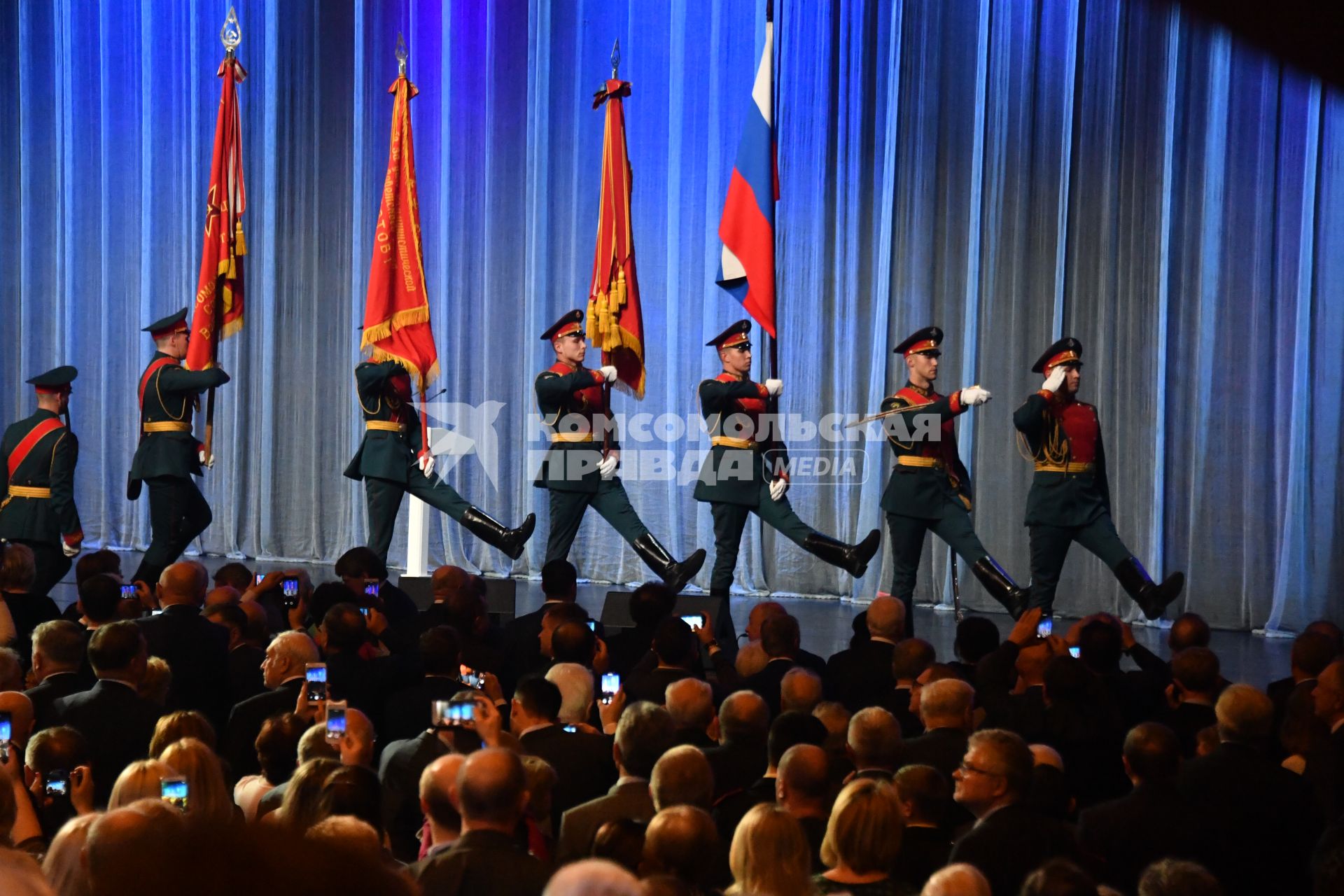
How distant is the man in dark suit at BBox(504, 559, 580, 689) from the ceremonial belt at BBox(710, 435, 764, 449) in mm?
2331

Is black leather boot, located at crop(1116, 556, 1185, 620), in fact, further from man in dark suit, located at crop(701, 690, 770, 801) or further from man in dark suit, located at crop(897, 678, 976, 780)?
man in dark suit, located at crop(701, 690, 770, 801)

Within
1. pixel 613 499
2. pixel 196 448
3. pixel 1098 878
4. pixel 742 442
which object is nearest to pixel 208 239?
pixel 196 448

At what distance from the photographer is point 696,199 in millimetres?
11125

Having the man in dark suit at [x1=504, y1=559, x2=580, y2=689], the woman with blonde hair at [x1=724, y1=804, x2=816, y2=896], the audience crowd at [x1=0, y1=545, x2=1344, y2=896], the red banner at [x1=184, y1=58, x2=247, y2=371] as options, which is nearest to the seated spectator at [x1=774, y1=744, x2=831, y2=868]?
the audience crowd at [x1=0, y1=545, x2=1344, y2=896]

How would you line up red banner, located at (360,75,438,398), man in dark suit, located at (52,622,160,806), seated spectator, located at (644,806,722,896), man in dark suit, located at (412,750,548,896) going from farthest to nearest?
red banner, located at (360,75,438,398)
man in dark suit, located at (52,622,160,806)
man in dark suit, located at (412,750,548,896)
seated spectator, located at (644,806,722,896)

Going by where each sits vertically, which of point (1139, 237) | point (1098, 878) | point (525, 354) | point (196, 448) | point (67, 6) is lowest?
point (1098, 878)

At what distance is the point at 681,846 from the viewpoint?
240 centimetres

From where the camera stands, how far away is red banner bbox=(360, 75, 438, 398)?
8.99 m

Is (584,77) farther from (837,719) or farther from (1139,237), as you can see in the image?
(837,719)

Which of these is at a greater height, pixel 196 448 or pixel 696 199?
pixel 696 199

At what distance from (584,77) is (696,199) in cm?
148

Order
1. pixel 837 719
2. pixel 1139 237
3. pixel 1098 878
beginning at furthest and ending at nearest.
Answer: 1. pixel 1139 237
2. pixel 837 719
3. pixel 1098 878

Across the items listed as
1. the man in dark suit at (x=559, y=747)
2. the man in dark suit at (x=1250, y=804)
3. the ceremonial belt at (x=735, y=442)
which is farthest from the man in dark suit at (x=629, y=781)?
the ceremonial belt at (x=735, y=442)

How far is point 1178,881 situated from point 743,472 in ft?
19.1
